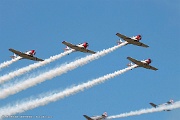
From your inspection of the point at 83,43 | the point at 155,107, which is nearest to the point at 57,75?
the point at 83,43

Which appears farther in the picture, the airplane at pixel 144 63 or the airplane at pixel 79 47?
the airplane at pixel 144 63

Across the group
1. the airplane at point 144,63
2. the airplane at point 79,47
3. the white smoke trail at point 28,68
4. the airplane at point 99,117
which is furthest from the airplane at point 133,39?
the airplane at point 99,117

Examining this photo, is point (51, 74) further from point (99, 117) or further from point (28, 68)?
point (99, 117)

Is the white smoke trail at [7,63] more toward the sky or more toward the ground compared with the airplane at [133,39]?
more toward the ground

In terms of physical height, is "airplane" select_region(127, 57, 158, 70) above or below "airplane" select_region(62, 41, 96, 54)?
below

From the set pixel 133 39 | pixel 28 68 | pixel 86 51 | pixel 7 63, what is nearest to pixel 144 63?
pixel 133 39

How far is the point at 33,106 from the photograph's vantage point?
9594 centimetres

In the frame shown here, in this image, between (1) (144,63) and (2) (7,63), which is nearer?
(2) (7,63)

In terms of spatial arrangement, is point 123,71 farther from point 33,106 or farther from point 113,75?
point 33,106

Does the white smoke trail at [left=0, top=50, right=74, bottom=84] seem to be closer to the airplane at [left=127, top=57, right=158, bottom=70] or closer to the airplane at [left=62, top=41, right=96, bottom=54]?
Answer: the airplane at [left=62, top=41, right=96, bottom=54]

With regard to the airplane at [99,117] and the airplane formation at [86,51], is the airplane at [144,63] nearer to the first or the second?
the airplane formation at [86,51]

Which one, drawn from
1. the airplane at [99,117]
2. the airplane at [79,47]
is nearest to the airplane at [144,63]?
the airplane at [79,47]

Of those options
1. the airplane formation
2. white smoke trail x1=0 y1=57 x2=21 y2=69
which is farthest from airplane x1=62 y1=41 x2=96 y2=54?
white smoke trail x1=0 y1=57 x2=21 y2=69

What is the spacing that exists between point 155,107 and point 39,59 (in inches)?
1343
